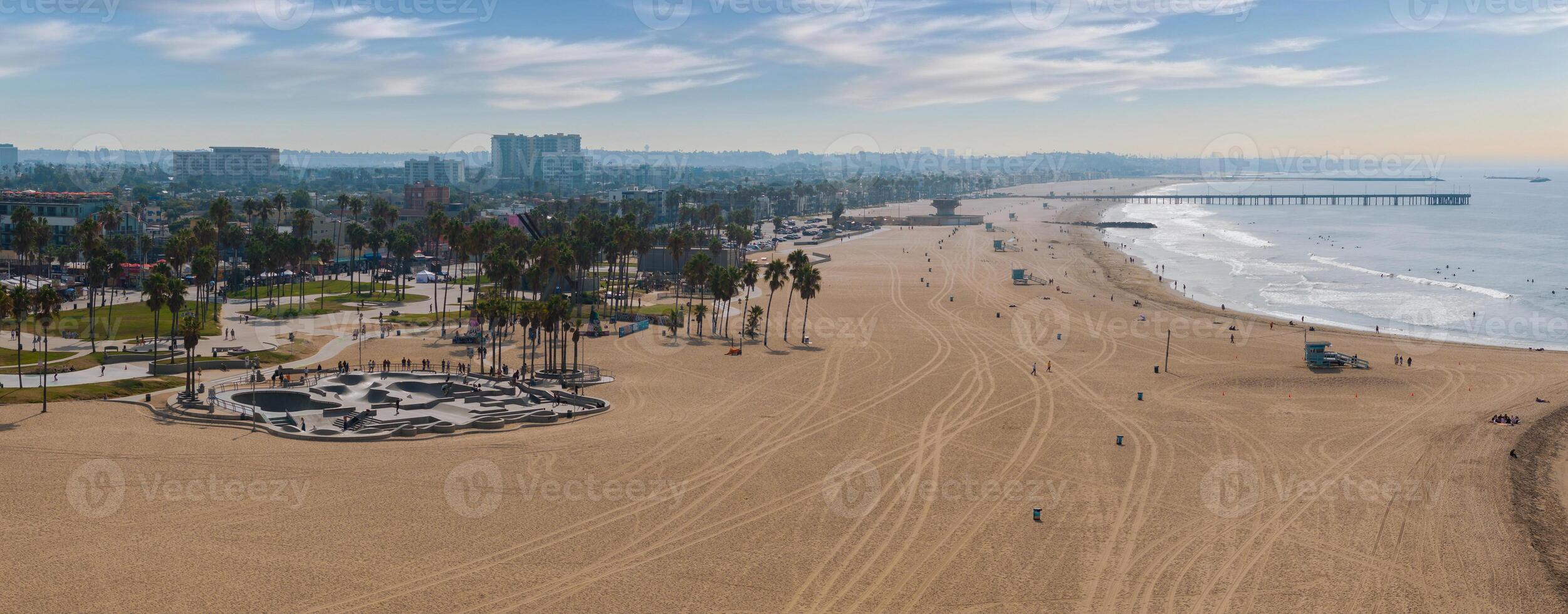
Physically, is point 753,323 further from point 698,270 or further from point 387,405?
point 387,405

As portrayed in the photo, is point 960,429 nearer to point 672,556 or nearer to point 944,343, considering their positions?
point 672,556

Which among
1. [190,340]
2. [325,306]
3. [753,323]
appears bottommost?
[325,306]

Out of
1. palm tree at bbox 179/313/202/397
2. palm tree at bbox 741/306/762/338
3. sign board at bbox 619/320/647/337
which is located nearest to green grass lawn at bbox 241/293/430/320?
sign board at bbox 619/320/647/337

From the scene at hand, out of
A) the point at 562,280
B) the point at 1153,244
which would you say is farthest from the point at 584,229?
the point at 1153,244

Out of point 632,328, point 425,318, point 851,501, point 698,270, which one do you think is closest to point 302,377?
point 632,328

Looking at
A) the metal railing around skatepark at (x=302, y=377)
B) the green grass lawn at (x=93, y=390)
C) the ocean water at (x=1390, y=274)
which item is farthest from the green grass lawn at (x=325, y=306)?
the ocean water at (x=1390, y=274)

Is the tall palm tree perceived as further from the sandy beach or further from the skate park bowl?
the skate park bowl
